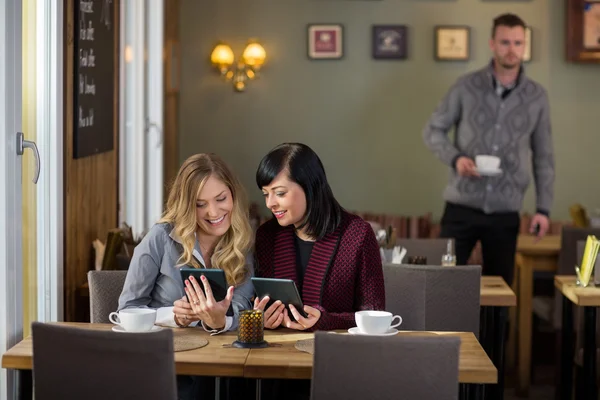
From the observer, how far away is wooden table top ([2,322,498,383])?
2.83 m

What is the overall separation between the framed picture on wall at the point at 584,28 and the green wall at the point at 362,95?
4.2 inches

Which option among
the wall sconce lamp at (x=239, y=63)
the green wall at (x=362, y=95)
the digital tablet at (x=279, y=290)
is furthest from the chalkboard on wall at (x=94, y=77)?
the green wall at (x=362, y=95)

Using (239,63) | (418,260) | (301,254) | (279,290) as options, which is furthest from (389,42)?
(279,290)

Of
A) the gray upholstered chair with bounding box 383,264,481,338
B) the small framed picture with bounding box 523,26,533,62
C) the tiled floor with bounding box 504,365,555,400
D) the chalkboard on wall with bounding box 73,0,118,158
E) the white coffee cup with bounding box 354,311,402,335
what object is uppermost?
the small framed picture with bounding box 523,26,533,62

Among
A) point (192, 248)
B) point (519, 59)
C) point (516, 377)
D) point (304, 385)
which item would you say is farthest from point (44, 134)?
point (516, 377)

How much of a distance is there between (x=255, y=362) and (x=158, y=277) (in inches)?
Answer: 28.6

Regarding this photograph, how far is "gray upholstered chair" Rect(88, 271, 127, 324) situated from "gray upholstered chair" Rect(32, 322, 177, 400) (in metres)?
1.01

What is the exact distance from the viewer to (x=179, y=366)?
287 centimetres

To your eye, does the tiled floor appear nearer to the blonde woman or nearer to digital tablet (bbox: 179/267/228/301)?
the blonde woman

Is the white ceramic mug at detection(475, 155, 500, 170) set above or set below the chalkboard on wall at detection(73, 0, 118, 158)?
below

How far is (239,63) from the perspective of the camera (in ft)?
25.7

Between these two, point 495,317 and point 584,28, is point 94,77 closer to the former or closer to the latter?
point 495,317

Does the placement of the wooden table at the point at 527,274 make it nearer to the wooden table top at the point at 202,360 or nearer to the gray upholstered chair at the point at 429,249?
the gray upholstered chair at the point at 429,249

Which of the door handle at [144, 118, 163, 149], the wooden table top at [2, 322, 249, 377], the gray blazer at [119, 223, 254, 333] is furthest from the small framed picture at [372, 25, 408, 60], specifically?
the wooden table top at [2, 322, 249, 377]
